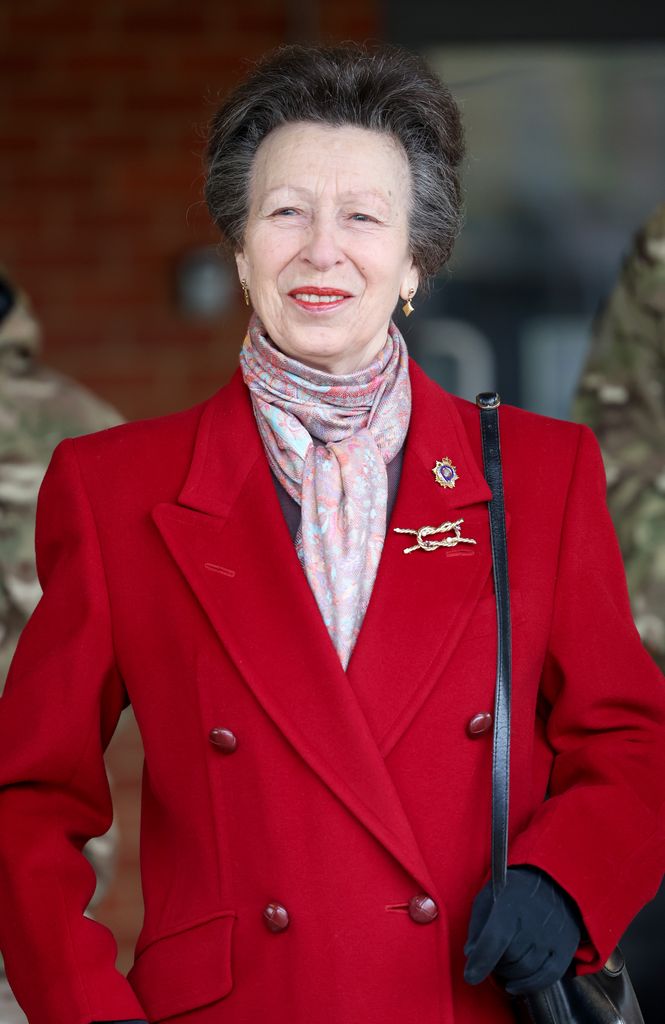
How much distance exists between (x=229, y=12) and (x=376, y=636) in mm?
3437

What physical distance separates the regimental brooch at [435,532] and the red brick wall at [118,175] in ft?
9.64

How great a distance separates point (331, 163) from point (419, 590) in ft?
2.08

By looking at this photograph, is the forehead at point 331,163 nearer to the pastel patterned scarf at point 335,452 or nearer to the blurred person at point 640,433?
the pastel patterned scarf at point 335,452

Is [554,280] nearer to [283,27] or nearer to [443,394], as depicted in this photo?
[283,27]

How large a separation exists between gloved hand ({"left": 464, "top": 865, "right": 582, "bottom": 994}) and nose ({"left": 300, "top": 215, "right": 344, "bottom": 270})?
88 cm

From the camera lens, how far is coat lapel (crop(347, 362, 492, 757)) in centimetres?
234

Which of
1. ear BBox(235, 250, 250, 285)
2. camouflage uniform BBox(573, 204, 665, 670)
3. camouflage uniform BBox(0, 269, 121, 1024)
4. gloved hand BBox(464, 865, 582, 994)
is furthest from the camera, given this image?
camouflage uniform BBox(0, 269, 121, 1024)

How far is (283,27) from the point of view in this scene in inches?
209

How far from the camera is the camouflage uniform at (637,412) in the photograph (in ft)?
10.6

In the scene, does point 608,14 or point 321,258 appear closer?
point 321,258

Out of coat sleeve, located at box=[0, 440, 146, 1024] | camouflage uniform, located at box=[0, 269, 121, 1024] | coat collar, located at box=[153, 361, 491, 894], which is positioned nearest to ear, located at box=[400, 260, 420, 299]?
coat collar, located at box=[153, 361, 491, 894]

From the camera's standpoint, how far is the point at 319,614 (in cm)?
238

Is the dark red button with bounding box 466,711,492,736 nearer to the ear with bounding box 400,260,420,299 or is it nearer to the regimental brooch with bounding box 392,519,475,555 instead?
the regimental brooch with bounding box 392,519,475,555

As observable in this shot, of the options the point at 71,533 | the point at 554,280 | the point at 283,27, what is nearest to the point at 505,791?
the point at 71,533
